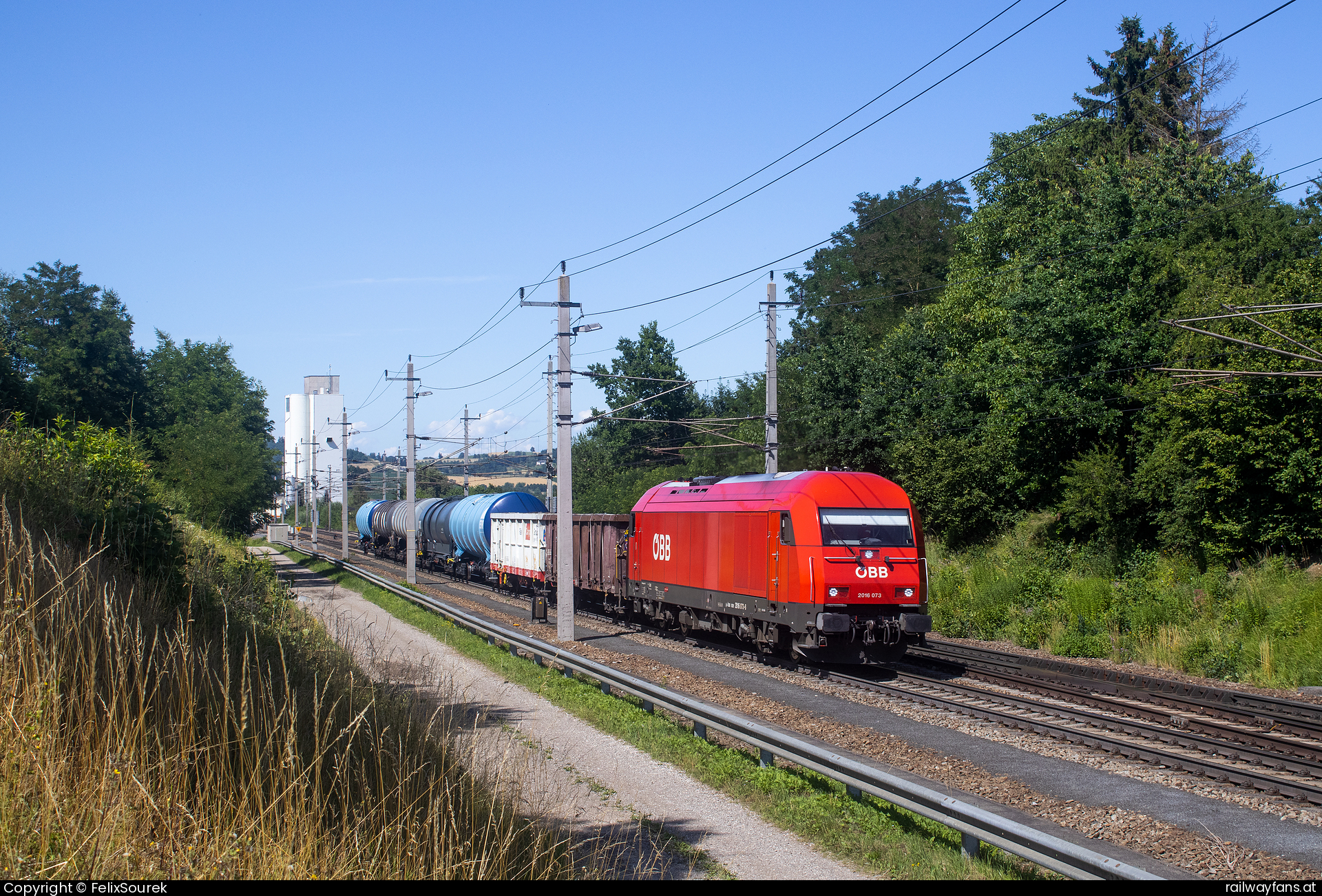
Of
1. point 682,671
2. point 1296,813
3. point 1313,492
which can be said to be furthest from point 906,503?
point 1313,492

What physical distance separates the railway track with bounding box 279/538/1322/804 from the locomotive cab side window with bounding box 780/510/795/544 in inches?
99.5

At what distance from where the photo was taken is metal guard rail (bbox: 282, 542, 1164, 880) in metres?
6.17

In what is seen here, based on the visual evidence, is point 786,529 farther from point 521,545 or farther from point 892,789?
point 521,545

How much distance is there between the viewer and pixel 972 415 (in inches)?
1443

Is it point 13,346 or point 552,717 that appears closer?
point 552,717

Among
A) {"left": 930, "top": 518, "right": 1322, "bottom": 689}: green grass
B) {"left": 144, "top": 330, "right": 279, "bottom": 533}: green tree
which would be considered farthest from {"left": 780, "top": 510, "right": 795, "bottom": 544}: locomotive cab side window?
{"left": 144, "top": 330, "right": 279, "bottom": 533}: green tree

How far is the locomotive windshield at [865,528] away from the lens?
17000 millimetres

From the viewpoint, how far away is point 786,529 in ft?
56.6

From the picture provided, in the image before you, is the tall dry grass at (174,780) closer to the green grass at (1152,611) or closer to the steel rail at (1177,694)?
the steel rail at (1177,694)

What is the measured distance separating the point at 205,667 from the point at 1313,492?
24.0 meters

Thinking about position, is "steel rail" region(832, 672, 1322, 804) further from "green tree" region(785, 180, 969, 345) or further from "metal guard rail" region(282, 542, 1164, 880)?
"green tree" region(785, 180, 969, 345)

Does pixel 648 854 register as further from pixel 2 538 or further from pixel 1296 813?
pixel 1296 813

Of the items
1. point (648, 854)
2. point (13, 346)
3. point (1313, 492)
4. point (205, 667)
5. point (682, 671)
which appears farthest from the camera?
point (13, 346)

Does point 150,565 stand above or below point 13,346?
below
